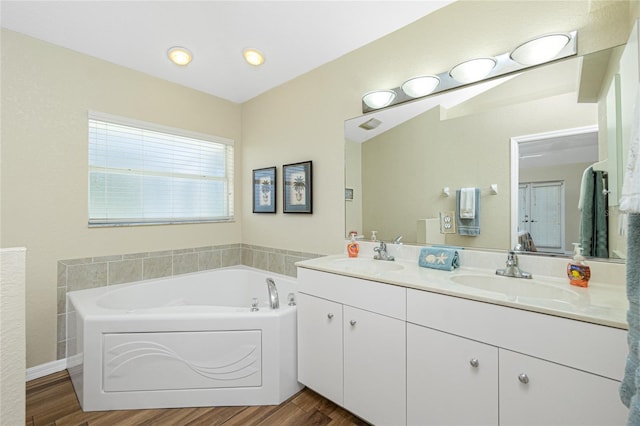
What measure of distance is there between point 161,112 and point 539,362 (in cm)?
317

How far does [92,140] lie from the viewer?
2326 millimetres

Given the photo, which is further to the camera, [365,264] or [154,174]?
[154,174]

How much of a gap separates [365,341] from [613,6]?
1998mm

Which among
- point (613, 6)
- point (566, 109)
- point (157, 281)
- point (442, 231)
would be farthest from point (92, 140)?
point (613, 6)

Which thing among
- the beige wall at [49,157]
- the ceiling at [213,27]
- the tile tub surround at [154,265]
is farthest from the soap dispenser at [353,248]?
the beige wall at [49,157]

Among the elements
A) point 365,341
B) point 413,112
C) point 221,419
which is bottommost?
point 221,419

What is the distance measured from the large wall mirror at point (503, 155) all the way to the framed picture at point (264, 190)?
1.10m

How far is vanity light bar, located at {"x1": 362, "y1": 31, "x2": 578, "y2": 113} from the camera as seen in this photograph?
1418 millimetres

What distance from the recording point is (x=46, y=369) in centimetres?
210

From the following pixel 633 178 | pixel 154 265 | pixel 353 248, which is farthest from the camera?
pixel 154 265

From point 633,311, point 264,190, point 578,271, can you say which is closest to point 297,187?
point 264,190

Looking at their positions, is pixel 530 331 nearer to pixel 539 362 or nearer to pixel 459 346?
pixel 539 362

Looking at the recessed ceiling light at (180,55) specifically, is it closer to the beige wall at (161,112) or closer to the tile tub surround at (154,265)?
the beige wall at (161,112)

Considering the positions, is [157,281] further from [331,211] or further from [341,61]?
[341,61]
